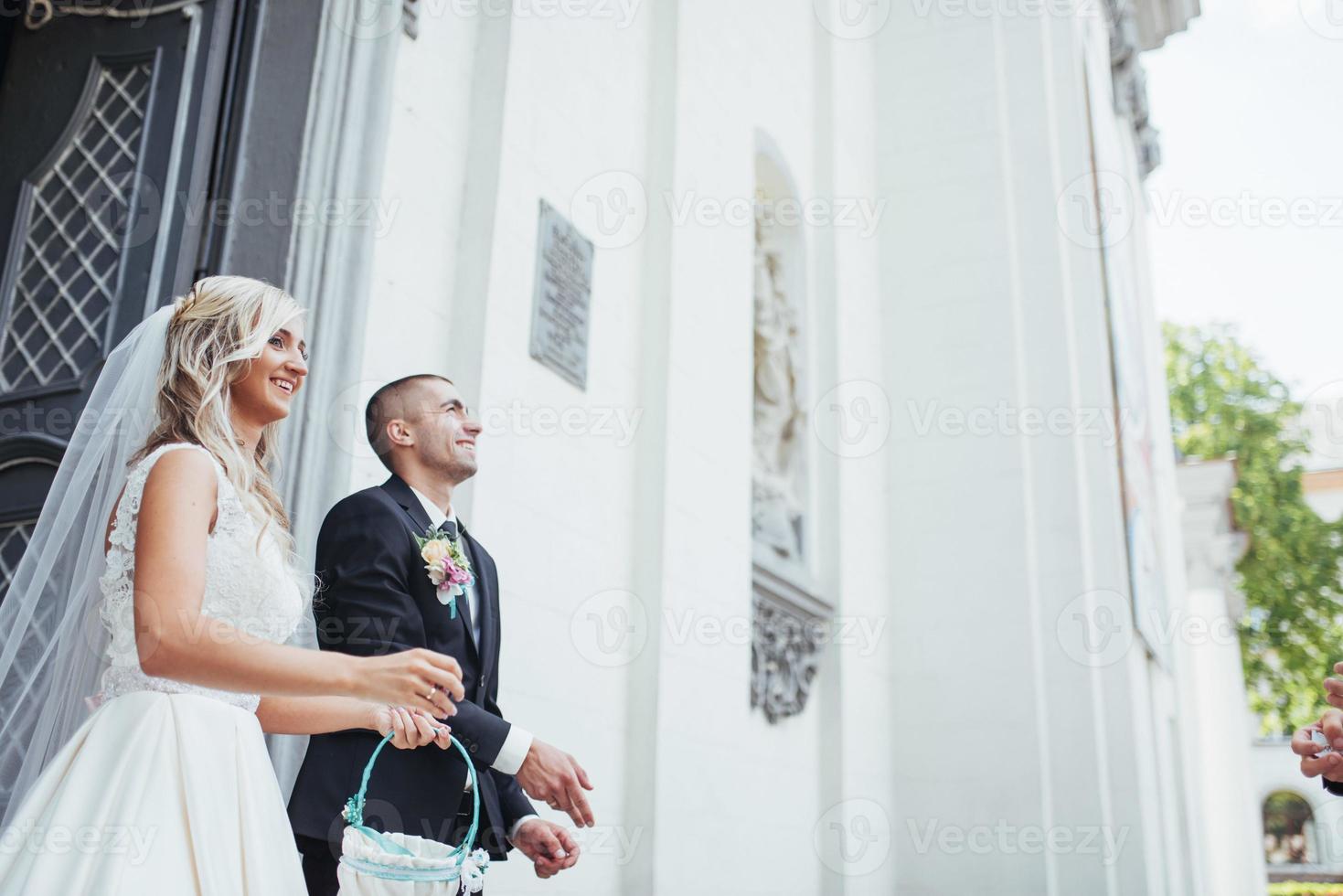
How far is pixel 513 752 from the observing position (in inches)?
110

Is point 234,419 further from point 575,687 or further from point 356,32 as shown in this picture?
point 575,687

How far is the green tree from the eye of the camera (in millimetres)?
21781

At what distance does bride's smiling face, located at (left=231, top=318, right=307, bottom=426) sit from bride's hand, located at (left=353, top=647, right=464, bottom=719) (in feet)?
2.46

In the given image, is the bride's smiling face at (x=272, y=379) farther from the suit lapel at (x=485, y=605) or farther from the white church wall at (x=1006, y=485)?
the white church wall at (x=1006, y=485)

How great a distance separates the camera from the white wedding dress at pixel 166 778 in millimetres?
2055

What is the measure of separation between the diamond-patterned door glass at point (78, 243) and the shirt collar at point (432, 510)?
1530 millimetres

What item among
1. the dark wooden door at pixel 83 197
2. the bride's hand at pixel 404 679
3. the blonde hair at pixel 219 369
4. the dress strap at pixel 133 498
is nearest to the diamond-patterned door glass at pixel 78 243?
the dark wooden door at pixel 83 197

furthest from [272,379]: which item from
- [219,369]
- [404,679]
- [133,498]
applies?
[404,679]

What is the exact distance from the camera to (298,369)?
2.62 m

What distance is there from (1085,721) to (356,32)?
6.98m

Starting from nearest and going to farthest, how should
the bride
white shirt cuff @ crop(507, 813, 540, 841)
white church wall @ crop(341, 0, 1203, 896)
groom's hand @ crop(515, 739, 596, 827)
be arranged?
the bride < groom's hand @ crop(515, 739, 596, 827) < white shirt cuff @ crop(507, 813, 540, 841) < white church wall @ crop(341, 0, 1203, 896)

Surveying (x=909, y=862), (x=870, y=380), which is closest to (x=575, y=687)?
(x=909, y=862)

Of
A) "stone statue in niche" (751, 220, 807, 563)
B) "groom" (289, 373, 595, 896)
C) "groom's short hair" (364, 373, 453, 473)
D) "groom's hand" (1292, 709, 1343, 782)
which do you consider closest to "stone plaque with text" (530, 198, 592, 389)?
"groom's short hair" (364, 373, 453, 473)

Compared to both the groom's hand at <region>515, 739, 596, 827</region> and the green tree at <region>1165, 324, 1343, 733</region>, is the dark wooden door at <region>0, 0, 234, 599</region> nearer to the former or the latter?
the groom's hand at <region>515, 739, 596, 827</region>
